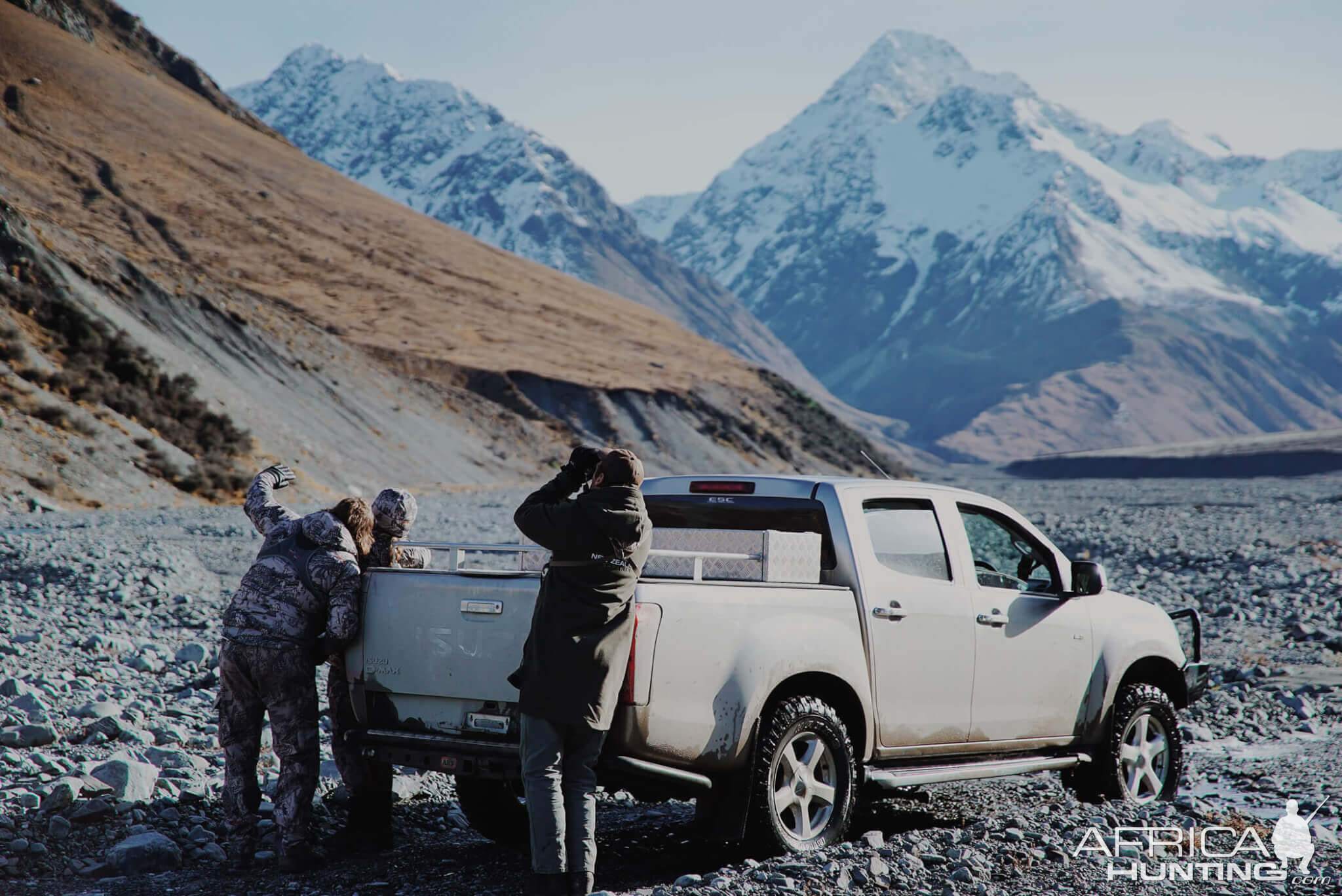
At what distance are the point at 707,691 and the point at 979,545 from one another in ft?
64.9

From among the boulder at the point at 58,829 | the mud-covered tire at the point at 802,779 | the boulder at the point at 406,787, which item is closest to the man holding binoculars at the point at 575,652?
the mud-covered tire at the point at 802,779

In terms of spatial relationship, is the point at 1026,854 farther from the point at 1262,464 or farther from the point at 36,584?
the point at 1262,464

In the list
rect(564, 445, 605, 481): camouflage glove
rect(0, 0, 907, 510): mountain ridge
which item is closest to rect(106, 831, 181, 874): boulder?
rect(564, 445, 605, 481): camouflage glove

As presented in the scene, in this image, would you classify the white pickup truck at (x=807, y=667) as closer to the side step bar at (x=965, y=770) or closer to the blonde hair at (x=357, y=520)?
the side step bar at (x=965, y=770)

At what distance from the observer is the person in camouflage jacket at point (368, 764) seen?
6.17 m

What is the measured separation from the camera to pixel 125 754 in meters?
7.27

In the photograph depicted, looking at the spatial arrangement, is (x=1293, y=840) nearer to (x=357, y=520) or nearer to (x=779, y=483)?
(x=779, y=483)

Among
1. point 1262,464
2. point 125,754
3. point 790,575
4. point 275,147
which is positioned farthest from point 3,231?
point 1262,464

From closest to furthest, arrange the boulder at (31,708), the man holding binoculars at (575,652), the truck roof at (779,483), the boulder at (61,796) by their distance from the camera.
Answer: the man holding binoculars at (575,652), the boulder at (61,796), the truck roof at (779,483), the boulder at (31,708)

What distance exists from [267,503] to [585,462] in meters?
2.06

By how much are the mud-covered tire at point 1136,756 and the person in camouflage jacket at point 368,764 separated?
12.6ft

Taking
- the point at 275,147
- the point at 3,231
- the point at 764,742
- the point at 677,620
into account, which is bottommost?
the point at 764,742

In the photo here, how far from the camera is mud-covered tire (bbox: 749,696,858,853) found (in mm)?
5582

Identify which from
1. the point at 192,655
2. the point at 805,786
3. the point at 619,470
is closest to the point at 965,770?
the point at 805,786
